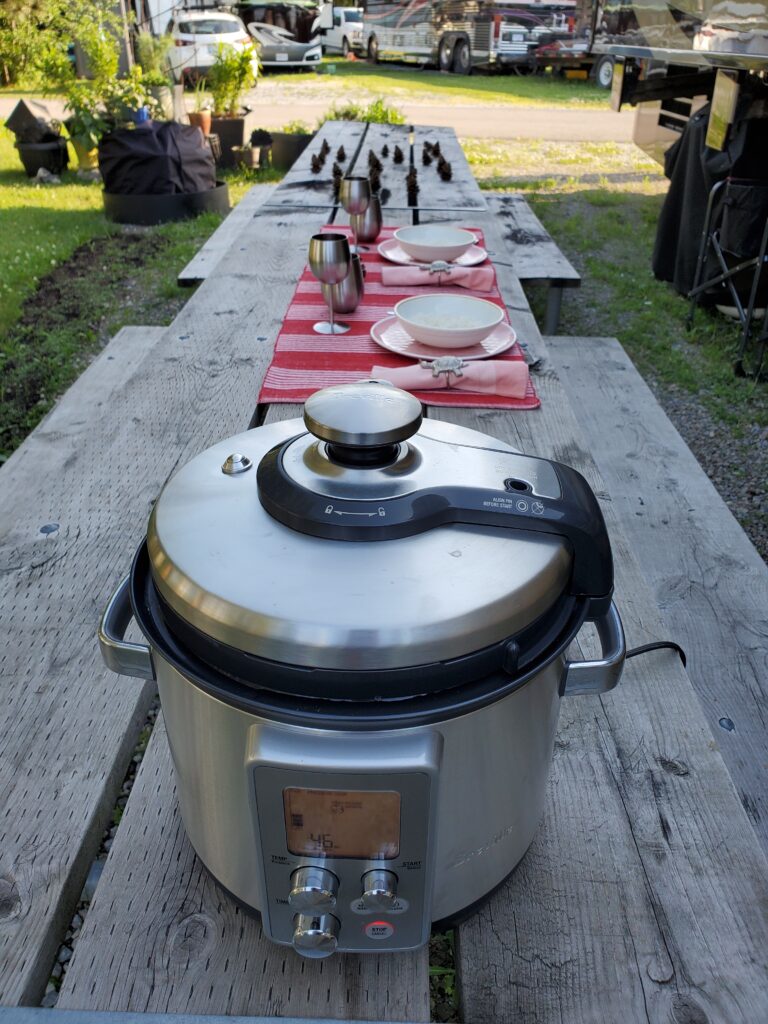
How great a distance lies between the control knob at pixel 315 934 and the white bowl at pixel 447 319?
1.47m

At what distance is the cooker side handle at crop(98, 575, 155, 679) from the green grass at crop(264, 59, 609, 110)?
1404cm

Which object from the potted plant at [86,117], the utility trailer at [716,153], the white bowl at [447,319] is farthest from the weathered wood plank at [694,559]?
the potted plant at [86,117]

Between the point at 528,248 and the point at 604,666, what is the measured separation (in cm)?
345

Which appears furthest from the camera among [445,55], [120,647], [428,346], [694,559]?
[445,55]

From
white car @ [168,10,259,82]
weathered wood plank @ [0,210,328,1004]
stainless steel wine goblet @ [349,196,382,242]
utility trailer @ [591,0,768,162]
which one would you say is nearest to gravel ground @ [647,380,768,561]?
utility trailer @ [591,0,768,162]

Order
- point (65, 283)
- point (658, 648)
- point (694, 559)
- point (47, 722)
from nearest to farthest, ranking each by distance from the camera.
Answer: point (47, 722) → point (658, 648) → point (694, 559) → point (65, 283)

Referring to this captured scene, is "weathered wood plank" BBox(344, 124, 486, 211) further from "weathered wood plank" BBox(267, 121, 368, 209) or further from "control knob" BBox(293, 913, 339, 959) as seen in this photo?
"control knob" BBox(293, 913, 339, 959)

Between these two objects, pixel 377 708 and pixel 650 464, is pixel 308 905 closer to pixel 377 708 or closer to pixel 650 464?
pixel 377 708

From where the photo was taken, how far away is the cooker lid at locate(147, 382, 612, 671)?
26.0 inches

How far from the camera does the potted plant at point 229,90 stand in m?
7.80

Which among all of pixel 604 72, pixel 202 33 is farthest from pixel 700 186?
pixel 604 72

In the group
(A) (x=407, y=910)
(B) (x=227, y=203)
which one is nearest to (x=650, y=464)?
(A) (x=407, y=910)

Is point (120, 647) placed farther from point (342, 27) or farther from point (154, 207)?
point (342, 27)

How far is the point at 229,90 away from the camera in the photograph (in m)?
8.00
